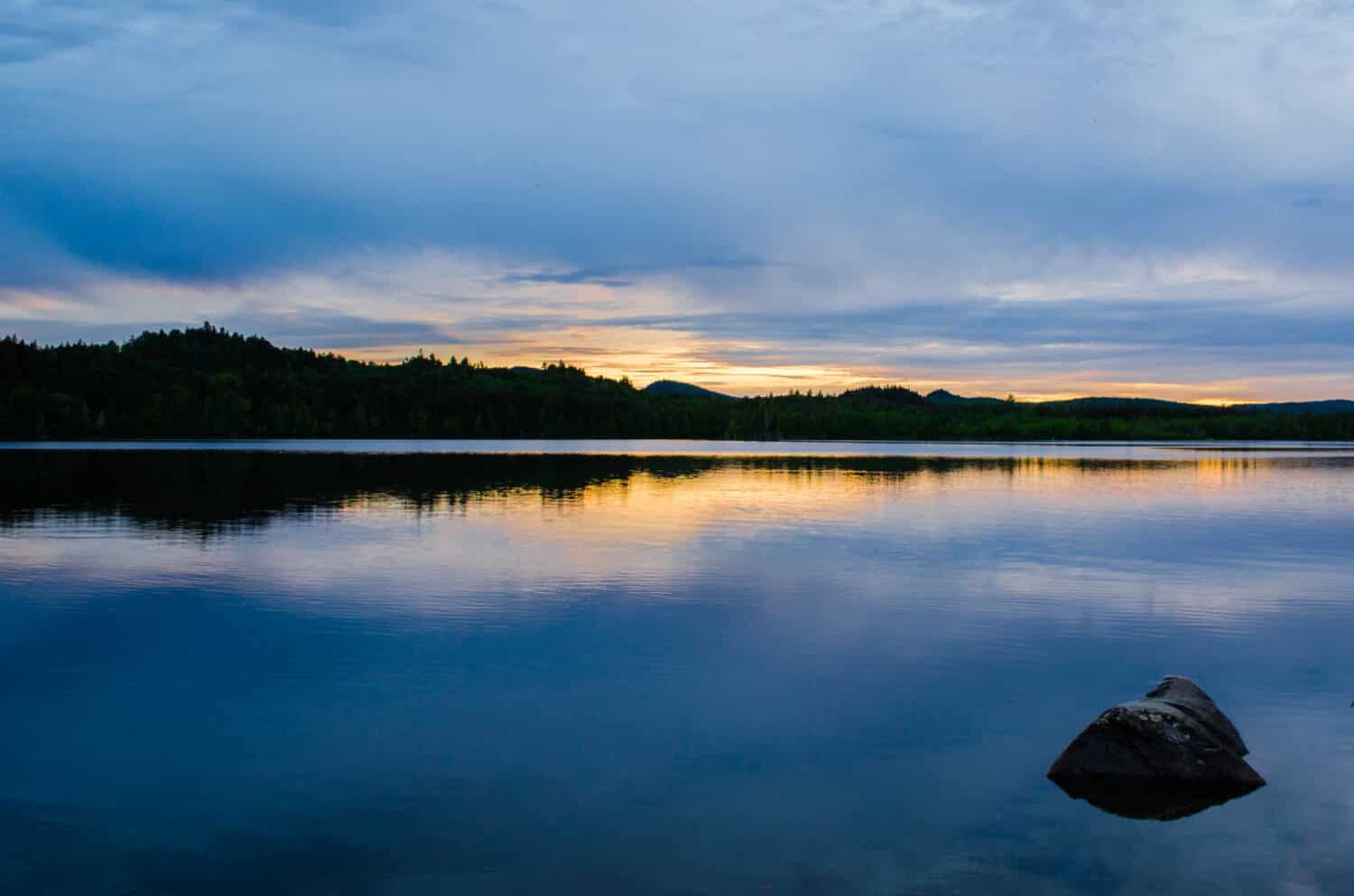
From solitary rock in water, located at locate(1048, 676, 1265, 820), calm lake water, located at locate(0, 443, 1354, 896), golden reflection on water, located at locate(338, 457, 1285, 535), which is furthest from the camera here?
golden reflection on water, located at locate(338, 457, 1285, 535)

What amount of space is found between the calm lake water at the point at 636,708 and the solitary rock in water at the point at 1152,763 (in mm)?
326

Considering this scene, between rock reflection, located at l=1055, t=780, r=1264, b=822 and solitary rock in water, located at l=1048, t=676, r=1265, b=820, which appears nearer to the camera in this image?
rock reflection, located at l=1055, t=780, r=1264, b=822

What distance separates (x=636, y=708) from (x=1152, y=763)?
579cm

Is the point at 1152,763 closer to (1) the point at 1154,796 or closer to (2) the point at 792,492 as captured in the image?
(1) the point at 1154,796

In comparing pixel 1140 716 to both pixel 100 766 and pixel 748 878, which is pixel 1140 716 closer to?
pixel 748 878

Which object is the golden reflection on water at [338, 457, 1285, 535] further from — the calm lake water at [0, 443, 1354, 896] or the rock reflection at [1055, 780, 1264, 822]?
the rock reflection at [1055, 780, 1264, 822]

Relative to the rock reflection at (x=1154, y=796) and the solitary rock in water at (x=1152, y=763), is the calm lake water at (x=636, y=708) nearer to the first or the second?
the rock reflection at (x=1154, y=796)

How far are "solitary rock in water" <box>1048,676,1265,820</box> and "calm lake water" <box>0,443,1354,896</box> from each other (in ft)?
1.07

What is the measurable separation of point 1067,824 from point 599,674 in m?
6.82

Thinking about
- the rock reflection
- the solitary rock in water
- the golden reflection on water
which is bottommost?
the rock reflection

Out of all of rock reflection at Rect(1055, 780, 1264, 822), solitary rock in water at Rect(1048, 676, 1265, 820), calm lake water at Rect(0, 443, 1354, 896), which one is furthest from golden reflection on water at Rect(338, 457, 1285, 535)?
rock reflection at Rect(1055, 780, 1264, 822)

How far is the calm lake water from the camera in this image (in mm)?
8820

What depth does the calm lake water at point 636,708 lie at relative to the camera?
8820 millimetres

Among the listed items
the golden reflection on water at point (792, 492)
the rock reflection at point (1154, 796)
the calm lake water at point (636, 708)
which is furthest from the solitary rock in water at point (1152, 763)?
the golden reflection on water at point (792, 492)
